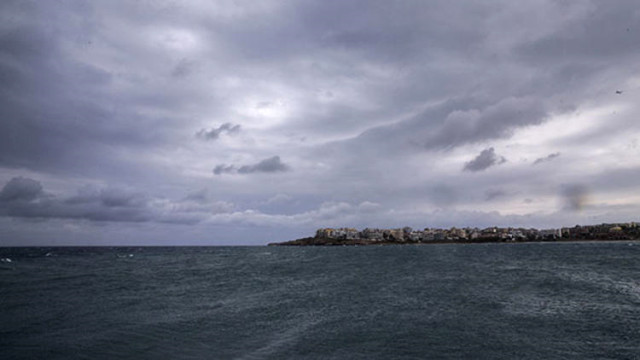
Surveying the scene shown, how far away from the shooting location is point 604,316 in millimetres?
34156

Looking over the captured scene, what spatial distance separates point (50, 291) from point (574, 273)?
86.7 metres

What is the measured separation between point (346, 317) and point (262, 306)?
1212 cm

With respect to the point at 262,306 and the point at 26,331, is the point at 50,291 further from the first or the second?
the point at 262,306

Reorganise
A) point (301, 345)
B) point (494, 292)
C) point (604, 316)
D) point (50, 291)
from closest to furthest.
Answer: point (301, 345), point (604, 316), point (494, 292), point (50, 291)

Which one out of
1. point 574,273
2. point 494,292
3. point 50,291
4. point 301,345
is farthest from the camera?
point 574,273

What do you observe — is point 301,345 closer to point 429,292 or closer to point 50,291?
point 429,292

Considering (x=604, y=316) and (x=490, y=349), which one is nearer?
(x=490, y=349)

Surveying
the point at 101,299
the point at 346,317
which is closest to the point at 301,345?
the point at 346,317

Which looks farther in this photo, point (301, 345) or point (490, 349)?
point (301, 345)

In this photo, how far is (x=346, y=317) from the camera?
116 feet

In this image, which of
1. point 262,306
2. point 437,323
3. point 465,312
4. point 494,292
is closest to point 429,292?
→ point 494,292

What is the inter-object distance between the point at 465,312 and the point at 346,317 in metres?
11.5

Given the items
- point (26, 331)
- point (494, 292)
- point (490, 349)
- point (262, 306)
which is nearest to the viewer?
point (490, 349)

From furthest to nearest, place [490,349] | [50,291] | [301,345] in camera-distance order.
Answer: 1. [50,291]
2. [301,345]
3. [490,349]
